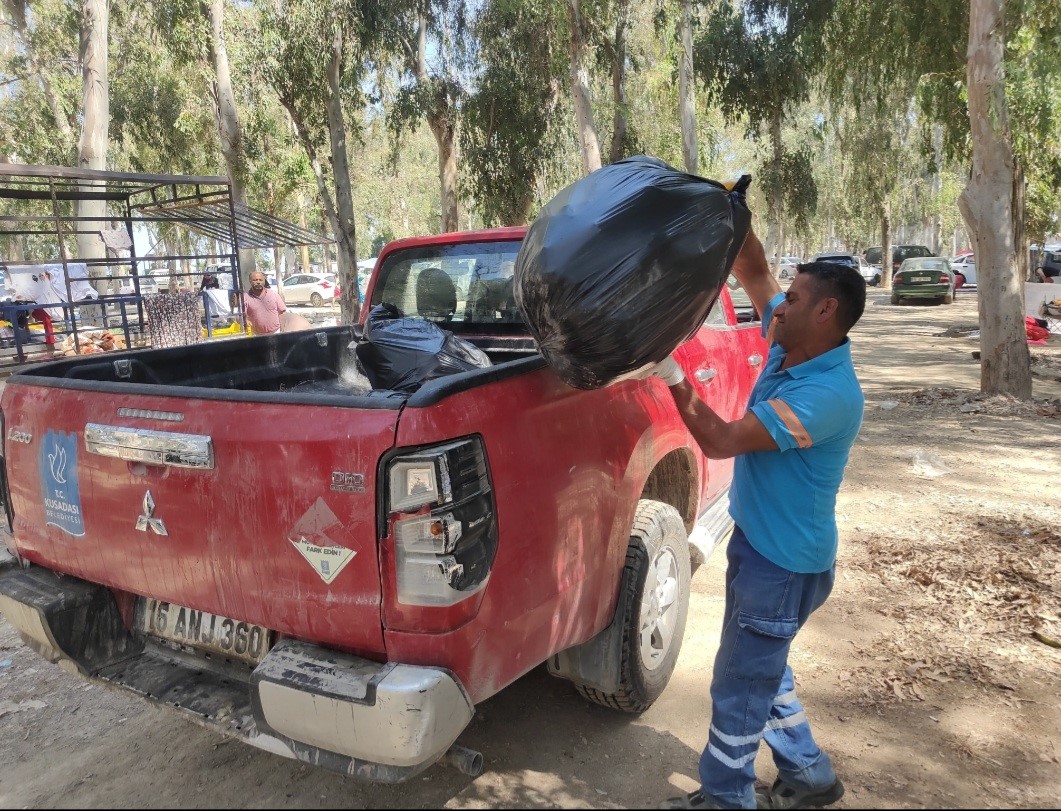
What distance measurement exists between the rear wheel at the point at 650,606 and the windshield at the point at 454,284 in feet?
4.33

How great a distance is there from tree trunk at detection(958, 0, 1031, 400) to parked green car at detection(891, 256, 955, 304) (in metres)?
17.1

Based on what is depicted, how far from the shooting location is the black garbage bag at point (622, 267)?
211cm

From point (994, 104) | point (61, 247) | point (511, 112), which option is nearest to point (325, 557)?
point (994, 104)

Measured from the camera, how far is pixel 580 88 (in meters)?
14.7

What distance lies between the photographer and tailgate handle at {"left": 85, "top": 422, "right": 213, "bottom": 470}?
2145 millimetres

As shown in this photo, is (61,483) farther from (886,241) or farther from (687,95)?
(886,241)

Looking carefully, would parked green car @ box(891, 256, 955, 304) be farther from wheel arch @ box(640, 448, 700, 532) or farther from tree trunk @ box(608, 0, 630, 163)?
wheel arch @ box(640, 448, 700, 532)

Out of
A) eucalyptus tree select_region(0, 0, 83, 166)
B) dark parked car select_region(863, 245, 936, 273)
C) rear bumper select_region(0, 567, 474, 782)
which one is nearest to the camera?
rear bumper select_region(0, 567, 474, 782)

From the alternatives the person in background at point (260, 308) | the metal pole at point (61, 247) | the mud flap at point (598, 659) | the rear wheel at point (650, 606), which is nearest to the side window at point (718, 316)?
the rear wheel at point (650, 606)

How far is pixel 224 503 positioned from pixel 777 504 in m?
1.60

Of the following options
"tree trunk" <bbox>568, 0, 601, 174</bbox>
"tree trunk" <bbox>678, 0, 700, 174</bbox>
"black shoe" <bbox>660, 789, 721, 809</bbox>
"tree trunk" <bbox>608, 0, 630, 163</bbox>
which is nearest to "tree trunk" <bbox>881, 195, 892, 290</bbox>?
"tree trunk" <bbox>678, 0, 700, 174</bbox>

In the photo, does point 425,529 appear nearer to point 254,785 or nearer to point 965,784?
point 254,785

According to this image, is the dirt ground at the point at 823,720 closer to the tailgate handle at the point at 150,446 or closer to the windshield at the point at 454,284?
the tailgate handle at the point at 150,446

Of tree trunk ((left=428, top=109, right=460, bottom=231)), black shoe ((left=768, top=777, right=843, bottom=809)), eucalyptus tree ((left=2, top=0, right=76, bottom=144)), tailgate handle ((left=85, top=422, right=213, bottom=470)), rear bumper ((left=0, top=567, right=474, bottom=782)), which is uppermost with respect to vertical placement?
eucalyptus tree ((left=2, top=0, right=76, bottom=144))
